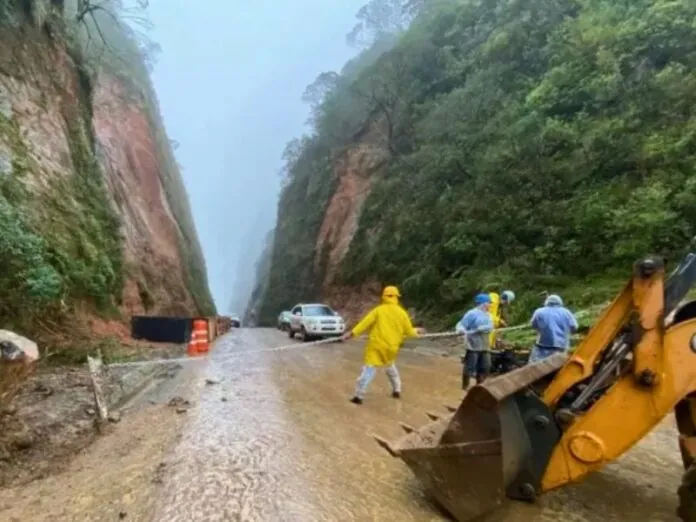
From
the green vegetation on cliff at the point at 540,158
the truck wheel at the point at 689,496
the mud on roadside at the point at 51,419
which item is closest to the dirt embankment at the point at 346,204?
the green vegetation on cliff at the point at 540,158

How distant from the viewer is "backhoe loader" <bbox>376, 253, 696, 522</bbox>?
A: 150 inches

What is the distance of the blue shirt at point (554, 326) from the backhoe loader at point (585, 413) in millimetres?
3900

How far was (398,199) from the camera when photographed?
111 feet

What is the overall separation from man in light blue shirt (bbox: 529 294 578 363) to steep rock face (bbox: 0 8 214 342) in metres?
8.79

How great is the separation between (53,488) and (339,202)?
41343 millimetres

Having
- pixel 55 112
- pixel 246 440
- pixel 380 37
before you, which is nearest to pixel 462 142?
pixel 55 112

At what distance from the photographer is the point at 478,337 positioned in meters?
9.59

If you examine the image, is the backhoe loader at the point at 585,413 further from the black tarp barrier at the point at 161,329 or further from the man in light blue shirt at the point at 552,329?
the black tarp barrier at the point at 161,329

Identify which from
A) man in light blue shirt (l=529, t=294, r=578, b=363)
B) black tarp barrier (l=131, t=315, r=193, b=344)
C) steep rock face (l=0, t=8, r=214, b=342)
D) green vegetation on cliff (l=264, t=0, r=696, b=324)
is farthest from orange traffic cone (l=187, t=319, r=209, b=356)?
man in light blue shirt (l=529, t=294, r=578, b=363)

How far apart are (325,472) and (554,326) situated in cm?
431

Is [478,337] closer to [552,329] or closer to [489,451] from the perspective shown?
[552,329]

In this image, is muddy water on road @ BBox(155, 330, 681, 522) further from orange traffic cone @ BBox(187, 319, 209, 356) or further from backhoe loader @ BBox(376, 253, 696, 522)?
orange traffic cone @ BBox(187, 319, 209, 356)

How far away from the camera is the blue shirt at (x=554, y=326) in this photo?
8359mm

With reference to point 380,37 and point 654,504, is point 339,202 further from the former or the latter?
point 654,504
